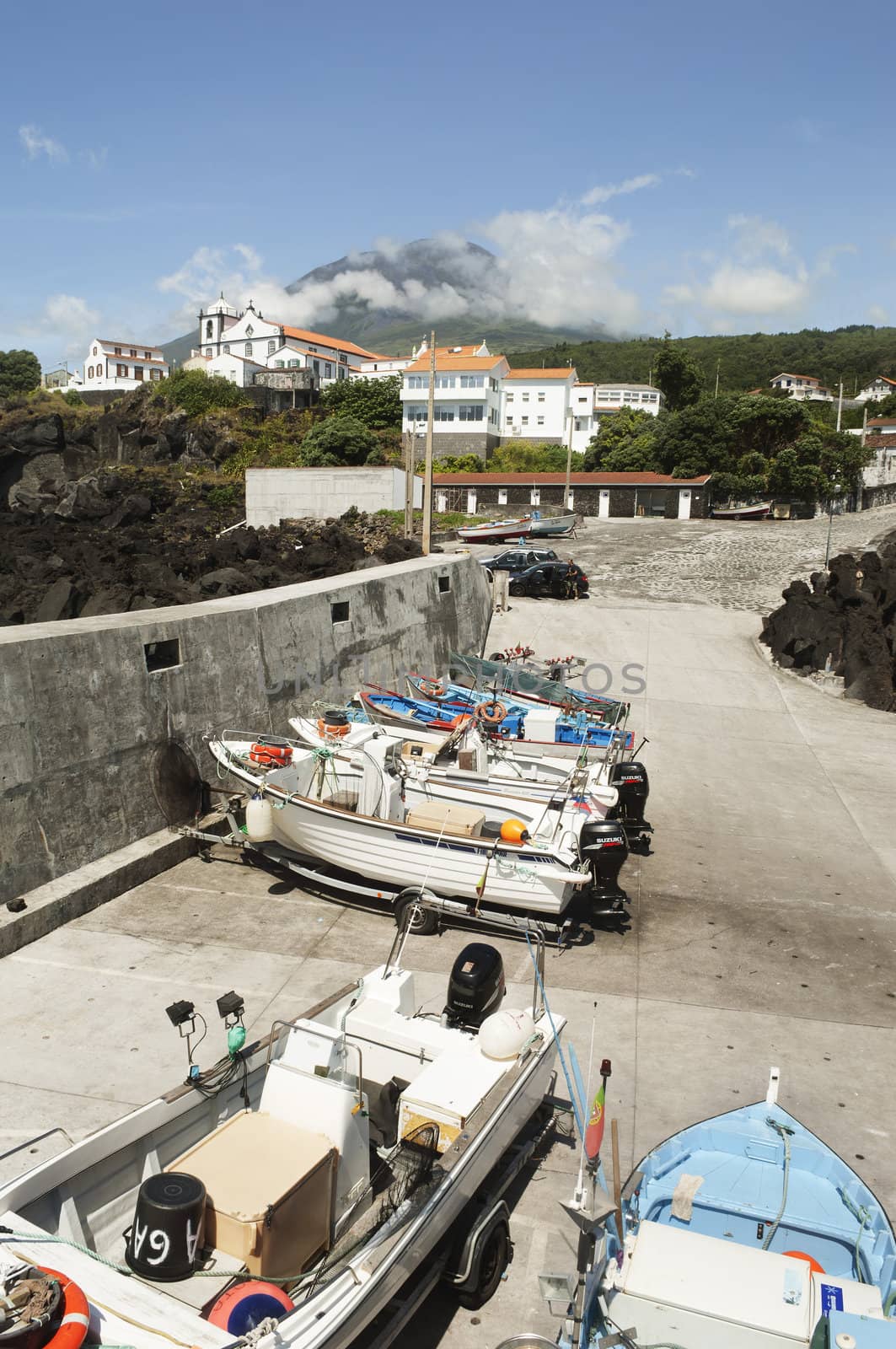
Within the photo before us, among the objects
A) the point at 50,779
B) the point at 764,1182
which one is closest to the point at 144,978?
the point at 50,779

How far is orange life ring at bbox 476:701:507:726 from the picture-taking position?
47.0ft

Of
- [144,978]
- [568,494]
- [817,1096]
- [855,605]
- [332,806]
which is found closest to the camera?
[817,1096]

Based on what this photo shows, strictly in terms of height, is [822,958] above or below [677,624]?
below

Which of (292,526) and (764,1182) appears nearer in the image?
(764,1182)

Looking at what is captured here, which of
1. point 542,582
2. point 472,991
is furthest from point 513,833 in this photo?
point 542,582

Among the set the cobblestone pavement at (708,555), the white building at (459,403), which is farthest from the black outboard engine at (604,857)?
the white building at (459,403)

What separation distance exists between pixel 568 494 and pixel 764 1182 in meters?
48.1

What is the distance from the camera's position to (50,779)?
9.56m

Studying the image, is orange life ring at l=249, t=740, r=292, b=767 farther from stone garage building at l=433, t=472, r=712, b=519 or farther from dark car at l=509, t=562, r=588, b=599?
stone garage building at l=433, t=472, r=712, b=519

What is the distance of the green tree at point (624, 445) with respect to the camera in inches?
2339

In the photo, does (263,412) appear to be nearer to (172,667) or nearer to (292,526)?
(292,526)

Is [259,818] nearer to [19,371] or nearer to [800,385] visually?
[800,385]

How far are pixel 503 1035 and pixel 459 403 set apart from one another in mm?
65471

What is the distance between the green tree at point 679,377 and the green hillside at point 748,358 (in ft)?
157
